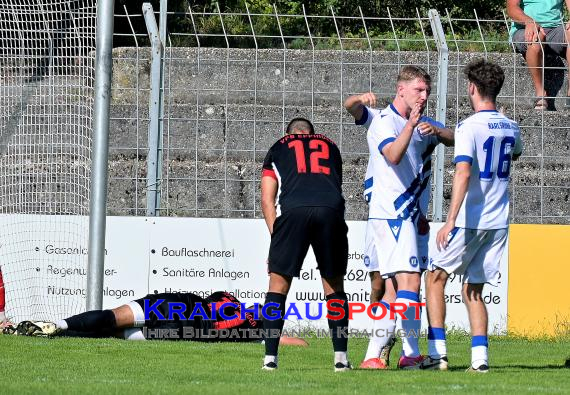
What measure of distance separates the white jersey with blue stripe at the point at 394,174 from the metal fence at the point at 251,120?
481 cm

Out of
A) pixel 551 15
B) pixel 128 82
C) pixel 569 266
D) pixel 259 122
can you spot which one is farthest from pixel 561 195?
pixel 128 82

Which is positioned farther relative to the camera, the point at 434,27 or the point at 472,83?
the point at 434,27

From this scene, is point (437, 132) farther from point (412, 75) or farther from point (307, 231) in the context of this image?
point (307, 231)

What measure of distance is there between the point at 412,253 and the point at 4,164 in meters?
7.22

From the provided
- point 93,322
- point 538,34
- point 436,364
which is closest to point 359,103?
point 436,364

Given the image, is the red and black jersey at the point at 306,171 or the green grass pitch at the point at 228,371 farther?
the red and black jersey at the point at 306,171

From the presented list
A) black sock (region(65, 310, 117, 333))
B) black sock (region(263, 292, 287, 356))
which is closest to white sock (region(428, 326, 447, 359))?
black sock (region(263, 292, 287, 356))

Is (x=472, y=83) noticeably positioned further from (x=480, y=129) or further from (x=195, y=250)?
(x=195, y=250)

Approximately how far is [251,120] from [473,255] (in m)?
6.12

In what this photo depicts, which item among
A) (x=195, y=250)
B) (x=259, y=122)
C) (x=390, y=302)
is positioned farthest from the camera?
(x=259, y=122)

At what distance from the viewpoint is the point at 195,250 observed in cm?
1367

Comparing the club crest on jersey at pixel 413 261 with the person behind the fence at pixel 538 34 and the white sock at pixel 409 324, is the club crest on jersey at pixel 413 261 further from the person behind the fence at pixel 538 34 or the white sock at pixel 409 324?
the person behind the fence at pixel 538 34

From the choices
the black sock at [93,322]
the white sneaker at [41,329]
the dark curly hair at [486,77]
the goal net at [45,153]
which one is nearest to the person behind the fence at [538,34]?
the goal net at [45,153]

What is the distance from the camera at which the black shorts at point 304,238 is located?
353 inches
